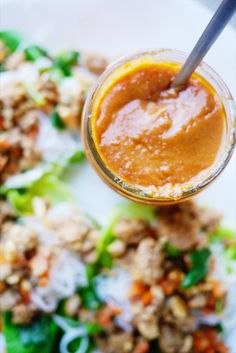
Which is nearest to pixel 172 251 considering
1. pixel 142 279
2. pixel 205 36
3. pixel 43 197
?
pixel 142 279

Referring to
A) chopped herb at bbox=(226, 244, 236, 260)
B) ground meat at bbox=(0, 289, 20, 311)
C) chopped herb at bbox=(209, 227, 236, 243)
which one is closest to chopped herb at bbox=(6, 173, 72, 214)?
ground meat at bbox=(0, 289, 20, 311)

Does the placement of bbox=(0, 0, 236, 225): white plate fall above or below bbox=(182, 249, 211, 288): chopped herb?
above

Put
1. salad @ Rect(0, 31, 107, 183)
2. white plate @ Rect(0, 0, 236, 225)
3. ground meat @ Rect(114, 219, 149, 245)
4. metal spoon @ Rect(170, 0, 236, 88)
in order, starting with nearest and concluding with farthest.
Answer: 1. metal spoon @ Rect(170, 0, 236, 88)
2. ground meat @ Rect(114, 219, 149, 245)
3. salad @ Rect(0, 31, 107, 183)
4. white plate @ Rect(0, 0, 236, 225)

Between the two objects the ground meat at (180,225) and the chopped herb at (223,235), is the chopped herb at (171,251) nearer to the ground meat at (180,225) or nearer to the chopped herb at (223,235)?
the ground meat at (180,225)

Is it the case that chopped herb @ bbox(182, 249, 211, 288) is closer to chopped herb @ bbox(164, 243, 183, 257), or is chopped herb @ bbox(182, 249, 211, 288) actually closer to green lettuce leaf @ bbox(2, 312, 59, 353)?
chopped herb @ bbox(164, 243, 183, 257)

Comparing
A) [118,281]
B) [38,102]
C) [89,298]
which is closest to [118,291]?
[118,281]

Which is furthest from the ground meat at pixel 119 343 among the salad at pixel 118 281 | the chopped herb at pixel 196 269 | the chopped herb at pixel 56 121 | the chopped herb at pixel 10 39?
the chopped herb at pixel 10 39

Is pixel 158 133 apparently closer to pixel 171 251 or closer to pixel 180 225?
pixel 180 225
